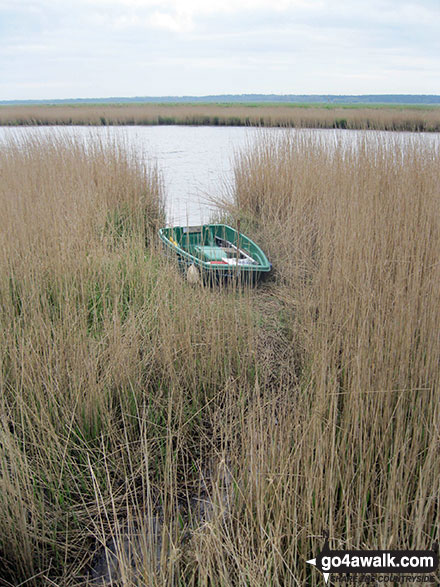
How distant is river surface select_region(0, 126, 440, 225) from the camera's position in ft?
20.4

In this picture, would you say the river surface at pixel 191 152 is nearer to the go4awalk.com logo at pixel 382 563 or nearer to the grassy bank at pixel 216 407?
the grassy bank at pixel 216 407

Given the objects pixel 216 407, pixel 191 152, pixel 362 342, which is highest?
pixel 191 152

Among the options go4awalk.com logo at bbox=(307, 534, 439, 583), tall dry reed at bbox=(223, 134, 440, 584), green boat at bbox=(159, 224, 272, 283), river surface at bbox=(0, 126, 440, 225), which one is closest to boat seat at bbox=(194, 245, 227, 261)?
green boat at bbox=(159, 224, 272, 283)

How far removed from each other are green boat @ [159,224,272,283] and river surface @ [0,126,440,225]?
9.1 inches

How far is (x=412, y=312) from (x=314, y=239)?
104 inches

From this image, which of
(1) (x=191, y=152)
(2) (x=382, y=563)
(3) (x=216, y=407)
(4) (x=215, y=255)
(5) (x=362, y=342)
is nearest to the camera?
(2) (x=382, y=563)

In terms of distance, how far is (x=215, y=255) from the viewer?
14.4 ft

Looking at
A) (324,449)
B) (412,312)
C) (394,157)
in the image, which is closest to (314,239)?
(394,157)

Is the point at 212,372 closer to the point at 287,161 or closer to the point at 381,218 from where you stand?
the point at 381,218

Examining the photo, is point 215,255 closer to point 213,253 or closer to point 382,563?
point 213,253

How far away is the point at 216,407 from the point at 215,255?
85.6 inches

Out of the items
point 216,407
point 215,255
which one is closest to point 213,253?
point 215,255

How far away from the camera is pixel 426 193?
12.0ft

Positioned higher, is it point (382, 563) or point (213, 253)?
point (213, 253)
